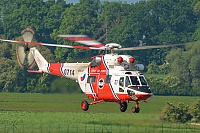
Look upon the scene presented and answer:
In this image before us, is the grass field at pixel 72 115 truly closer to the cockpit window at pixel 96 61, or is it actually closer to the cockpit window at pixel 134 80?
the cockpit window at pixel 134 80

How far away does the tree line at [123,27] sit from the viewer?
10712 cm

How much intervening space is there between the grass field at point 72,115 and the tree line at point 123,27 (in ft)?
96.3

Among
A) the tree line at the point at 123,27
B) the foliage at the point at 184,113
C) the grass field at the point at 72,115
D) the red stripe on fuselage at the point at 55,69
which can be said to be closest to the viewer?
the grass field at the point at 72,115

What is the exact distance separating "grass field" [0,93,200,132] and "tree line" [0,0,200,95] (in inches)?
1155

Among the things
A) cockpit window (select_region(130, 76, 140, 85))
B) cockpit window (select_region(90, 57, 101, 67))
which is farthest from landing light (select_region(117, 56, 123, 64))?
cockpit window (select_region(90, 57, 101, 67))

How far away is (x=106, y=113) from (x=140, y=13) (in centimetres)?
7662

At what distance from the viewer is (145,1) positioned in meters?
154

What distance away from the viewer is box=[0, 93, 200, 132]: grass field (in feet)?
191

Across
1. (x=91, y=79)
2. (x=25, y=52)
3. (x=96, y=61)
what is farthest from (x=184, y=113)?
(x=96, y=61)

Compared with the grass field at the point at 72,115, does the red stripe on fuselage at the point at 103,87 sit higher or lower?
higher

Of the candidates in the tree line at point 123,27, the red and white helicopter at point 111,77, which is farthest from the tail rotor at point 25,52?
the tree line at point 123,27

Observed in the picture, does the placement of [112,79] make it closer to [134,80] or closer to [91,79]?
[134,80]

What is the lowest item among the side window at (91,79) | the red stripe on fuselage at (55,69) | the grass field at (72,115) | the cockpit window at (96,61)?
the grass field at (72,115)

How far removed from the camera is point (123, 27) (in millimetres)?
134125
